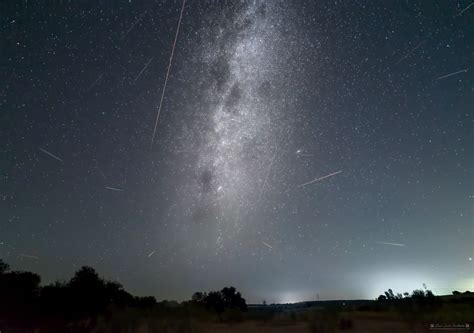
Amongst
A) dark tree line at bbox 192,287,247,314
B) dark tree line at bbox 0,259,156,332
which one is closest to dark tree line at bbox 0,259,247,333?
dark tree line at bbox 0,259,156,332

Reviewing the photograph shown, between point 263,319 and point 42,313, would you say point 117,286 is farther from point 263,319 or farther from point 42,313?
point 263,319

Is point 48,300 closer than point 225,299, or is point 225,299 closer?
point 48,300

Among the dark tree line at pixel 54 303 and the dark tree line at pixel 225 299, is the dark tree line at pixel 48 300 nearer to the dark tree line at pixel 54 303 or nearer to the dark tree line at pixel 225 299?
the dark tree line at pixel 54 303

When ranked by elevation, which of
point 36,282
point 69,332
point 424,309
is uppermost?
point 36,282

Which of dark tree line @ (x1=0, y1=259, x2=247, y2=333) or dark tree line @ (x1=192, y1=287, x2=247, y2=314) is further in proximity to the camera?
dark tree line @ (x1=192, y1=287, x2=247, y2=314)

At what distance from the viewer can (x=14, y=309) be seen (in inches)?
1088

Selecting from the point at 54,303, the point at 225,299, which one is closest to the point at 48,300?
the point at 54,303

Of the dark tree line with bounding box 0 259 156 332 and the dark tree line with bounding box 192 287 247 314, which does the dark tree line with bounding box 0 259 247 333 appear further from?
the dark tree line with bounding box 192 287 247 314

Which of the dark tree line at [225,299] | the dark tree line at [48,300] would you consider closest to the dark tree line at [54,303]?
the dark tree line at [48,300]

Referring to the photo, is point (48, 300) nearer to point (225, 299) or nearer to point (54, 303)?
point (54, 303)

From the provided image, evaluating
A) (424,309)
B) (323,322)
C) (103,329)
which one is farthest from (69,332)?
(424,309)


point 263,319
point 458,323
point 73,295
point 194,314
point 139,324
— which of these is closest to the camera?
point 458,323

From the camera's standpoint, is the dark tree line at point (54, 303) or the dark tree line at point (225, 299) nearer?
the dark tree line at point (54, 303)

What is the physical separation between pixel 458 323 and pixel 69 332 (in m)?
28.4
